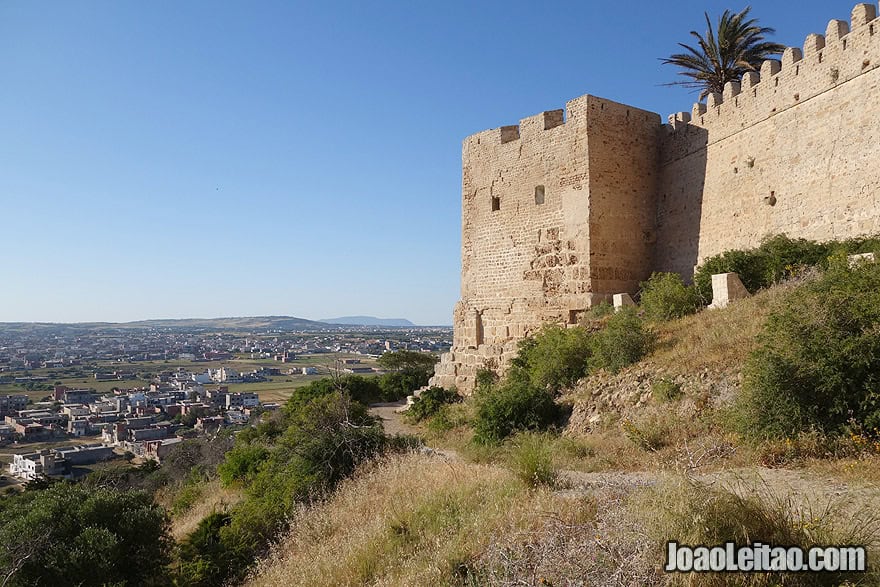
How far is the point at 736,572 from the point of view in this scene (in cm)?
296

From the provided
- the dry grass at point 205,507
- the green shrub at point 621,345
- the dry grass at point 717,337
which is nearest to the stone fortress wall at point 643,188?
the dry grass at point 717,337

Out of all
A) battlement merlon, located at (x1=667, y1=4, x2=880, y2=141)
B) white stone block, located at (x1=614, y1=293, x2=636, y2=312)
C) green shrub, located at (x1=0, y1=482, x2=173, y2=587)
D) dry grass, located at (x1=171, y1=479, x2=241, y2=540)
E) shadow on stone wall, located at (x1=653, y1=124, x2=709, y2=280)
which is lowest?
dry grass, located at (x1=171, y1=479, x2=241, y2=540)

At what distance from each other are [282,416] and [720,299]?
1175 cm

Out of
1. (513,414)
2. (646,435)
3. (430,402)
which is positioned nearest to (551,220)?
(430,402)

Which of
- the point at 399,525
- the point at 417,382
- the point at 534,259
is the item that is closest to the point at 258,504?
the point at 399,525

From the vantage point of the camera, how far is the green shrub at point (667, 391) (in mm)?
7398

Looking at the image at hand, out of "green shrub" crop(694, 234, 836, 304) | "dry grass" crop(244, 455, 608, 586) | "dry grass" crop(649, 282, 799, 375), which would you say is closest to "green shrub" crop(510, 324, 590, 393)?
"dry grass" crop(649, 282, 799, 375)

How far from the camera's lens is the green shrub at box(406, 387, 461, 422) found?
12703 mm

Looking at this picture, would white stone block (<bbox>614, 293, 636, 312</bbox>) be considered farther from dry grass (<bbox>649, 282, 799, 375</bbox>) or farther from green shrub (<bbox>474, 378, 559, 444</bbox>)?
green shrub (<bbox>474, 378, 559, 444</bbox>)

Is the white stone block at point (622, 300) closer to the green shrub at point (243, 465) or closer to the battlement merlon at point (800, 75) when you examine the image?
the battlement merlon at point (800, 75)

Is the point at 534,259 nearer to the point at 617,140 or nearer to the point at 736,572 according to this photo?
the point at 617,140

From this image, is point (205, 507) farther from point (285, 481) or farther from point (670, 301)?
point (670, 301)

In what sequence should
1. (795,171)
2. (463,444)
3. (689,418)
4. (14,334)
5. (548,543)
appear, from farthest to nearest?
(14,334), (795,171), (463,444), (689,418), (548,543)

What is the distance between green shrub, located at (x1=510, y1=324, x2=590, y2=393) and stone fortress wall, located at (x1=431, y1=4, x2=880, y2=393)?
1515 millimetres
